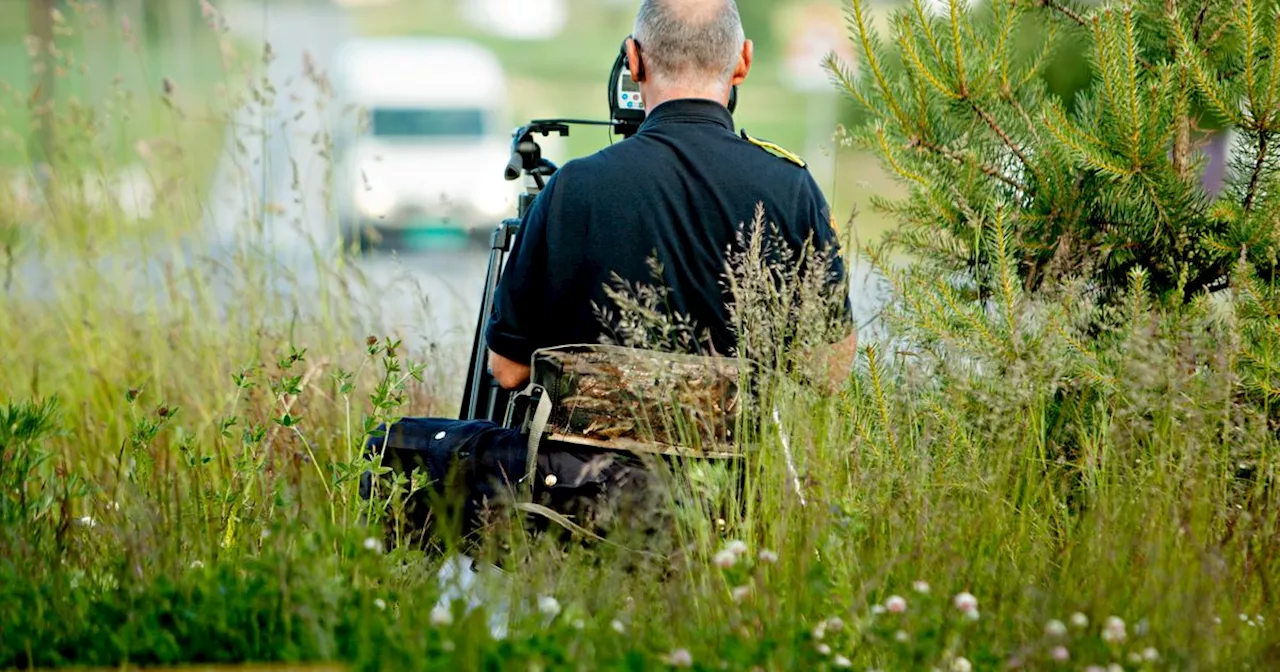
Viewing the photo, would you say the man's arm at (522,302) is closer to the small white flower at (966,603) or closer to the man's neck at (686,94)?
the man's neck at (686,94)

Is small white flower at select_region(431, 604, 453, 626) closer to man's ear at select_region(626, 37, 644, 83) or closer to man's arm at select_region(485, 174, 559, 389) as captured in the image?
man's arm at select_region(485, 174, 559, 389)

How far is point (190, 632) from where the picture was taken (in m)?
2.43

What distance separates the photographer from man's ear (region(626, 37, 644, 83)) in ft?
A: 10.7

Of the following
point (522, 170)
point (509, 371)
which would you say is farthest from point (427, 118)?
point (509, 371)

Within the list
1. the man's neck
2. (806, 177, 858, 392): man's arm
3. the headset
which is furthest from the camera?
the headset

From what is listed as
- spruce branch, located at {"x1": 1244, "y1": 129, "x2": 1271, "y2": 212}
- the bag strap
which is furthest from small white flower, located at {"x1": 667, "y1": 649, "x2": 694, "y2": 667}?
spruce branch, located at {"x1": 1244, "y1": 129, "x2": 1271, "y2": 212}

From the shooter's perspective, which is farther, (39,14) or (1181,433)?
(39,14)

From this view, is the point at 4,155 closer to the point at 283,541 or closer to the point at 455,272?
the point at 455,272

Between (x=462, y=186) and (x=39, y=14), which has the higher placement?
(x=39, y=14)

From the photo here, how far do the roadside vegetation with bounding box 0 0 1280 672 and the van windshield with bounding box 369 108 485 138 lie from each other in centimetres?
1335

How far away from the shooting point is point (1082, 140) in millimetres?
3541

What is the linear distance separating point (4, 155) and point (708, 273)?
45.7 ft

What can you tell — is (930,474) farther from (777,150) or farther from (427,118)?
(427,118)

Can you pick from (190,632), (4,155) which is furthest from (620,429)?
(4,155)
